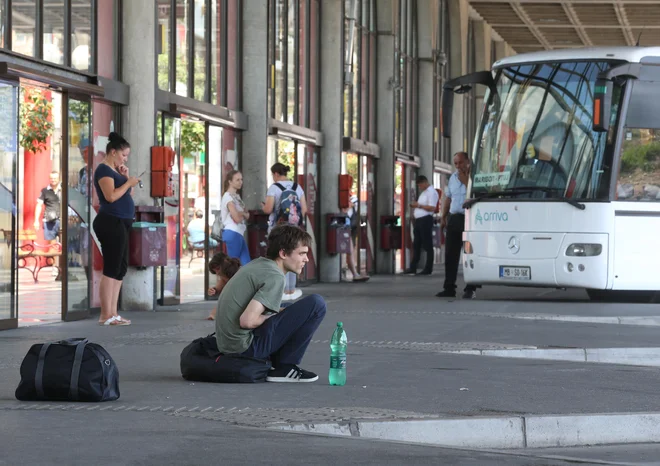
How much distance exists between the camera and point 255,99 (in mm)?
20297

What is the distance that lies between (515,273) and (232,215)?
389 cm

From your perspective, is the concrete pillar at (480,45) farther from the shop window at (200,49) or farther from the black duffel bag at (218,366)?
the black duffel bag at (218,366)

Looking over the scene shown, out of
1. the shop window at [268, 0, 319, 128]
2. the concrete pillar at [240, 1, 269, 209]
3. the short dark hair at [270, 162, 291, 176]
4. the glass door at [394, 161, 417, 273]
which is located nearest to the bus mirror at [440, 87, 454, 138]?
the short dark hair at [270, 162, 291, 176]

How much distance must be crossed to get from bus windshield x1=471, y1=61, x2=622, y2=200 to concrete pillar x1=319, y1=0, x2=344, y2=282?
687cm

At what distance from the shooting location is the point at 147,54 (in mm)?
15734

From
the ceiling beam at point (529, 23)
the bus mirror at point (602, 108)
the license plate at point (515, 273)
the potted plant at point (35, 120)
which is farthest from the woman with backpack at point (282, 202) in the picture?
the ceiling beam at point (529, 23)

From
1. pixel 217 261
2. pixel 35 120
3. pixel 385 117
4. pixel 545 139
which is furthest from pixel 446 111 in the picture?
pixel 385 117

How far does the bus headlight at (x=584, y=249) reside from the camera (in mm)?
16734

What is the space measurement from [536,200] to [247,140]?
5.13 meters

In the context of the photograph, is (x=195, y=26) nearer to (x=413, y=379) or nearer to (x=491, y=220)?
(x=491, y=220)

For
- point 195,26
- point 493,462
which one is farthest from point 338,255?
point 493,462

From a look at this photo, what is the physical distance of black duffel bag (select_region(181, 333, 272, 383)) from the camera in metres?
8.45

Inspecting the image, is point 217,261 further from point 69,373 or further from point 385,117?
point 385,117

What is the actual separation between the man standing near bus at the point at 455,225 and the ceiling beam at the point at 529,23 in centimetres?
2267
